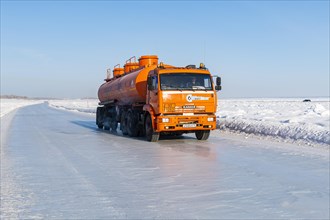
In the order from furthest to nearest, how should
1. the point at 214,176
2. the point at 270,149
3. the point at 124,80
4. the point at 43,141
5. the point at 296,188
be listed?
the point at 124,80 < the point at 43,141 < the point at 270,149 < the point at 214,176 < the point at 296,188

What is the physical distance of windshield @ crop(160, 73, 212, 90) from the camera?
13772 mm

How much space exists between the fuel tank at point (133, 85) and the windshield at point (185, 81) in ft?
6.05

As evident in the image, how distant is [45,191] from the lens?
260 inches

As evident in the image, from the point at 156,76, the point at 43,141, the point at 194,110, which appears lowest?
the point at 43,141

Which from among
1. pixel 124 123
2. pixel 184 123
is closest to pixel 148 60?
pixel 124 123

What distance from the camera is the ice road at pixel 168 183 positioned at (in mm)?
5391

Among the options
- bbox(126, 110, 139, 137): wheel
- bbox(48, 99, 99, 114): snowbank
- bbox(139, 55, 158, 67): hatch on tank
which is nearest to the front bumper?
bbox(126, 110, 139, 137): wheel

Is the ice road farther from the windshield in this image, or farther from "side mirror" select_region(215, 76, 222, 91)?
→ "side mirror" select_region(215, 76, 222, 91)

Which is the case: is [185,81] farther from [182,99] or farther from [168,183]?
[168,183]

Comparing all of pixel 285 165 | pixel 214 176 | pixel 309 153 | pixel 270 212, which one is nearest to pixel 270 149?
pixel 309 153

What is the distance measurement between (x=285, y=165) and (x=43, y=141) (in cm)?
948

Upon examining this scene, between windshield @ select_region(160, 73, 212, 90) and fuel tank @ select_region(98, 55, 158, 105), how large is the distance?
184 cm

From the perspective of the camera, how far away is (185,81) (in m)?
14.0

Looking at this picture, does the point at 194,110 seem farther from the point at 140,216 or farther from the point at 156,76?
the point at 140,216
